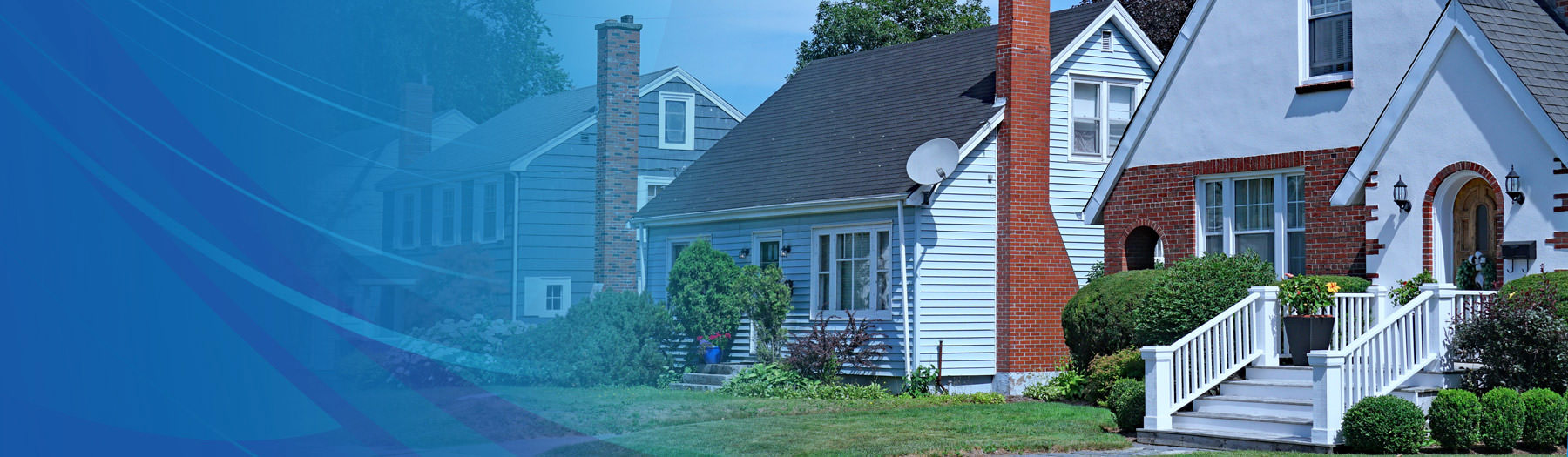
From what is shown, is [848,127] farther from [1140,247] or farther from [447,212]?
[447,212]

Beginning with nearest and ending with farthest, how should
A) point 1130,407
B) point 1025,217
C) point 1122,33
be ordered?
point 1130,407 < point 1025,217 < point 1122,33

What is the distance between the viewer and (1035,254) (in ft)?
69.8

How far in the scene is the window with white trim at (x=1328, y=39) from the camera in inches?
683

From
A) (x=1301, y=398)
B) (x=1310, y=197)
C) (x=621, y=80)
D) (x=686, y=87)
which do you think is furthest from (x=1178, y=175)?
(x=621, y=80)

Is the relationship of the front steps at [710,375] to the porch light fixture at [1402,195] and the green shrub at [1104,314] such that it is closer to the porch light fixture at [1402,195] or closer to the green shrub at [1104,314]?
the green shrub at [1104,314]

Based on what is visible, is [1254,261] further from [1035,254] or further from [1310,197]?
[1035,254]

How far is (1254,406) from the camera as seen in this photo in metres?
14.0

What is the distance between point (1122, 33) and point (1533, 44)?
8.69 m

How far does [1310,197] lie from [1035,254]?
15.7ft

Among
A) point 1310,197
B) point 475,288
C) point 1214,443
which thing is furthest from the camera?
point 1310,197

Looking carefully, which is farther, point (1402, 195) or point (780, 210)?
point (780, 210)

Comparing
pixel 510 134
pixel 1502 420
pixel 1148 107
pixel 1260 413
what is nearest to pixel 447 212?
pixel 510 134

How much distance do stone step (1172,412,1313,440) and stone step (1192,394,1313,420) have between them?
0.13 metres

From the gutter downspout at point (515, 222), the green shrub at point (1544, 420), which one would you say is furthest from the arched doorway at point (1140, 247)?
the gutter downspout at point (515, 222)
